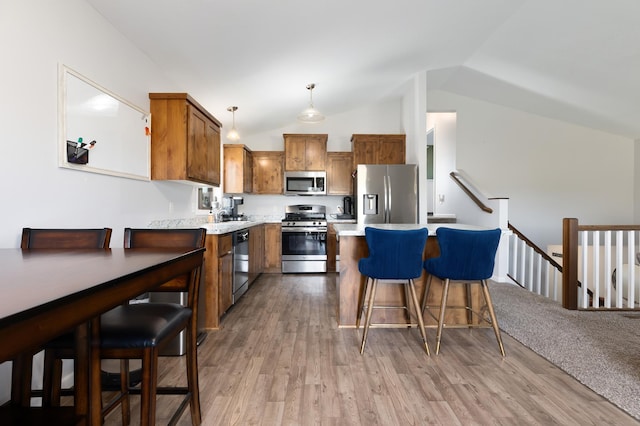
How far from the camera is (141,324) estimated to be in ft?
3.82

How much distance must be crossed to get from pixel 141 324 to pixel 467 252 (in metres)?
2.06

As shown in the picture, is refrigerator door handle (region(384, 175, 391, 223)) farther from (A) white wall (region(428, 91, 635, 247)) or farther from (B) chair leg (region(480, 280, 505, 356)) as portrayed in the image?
(B) chair leg (region(480, 280, 505, 356))

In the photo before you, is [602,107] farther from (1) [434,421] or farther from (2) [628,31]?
(1) [434,421]

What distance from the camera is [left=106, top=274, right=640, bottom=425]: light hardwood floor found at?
1592 mm

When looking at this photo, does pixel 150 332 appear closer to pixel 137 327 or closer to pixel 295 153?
pixel 137 327

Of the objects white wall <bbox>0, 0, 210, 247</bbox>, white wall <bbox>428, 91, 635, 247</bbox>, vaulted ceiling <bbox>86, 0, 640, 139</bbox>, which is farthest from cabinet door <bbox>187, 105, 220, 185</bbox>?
white wall <bbox>428, 91, 635, 247</bbox>

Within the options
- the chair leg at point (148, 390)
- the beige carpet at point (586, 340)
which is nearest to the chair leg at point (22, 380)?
the chair leg at point (148, 390)

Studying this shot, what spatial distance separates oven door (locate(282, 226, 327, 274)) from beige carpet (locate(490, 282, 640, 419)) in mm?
2533

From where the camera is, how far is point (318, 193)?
18.0 ft

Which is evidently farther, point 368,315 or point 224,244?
point 224,244

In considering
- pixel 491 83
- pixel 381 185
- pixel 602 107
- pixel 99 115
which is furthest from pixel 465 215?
pixel 99 115

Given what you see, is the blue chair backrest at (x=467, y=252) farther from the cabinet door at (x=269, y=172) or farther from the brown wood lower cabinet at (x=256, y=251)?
the cabinet door at (x=269, y=172)

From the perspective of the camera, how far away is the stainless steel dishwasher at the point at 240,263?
3.31 m

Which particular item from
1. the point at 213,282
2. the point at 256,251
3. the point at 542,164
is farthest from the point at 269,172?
the point at 542,164
